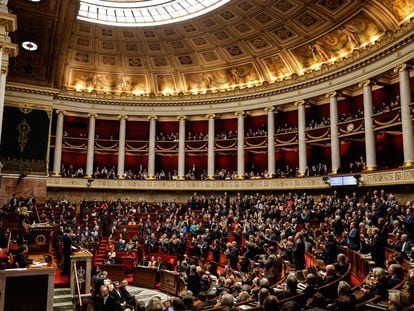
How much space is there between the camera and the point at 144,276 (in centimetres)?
1396

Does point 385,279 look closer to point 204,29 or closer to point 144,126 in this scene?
point 204,29

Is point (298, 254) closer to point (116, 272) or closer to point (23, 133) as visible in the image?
point (116, 272)

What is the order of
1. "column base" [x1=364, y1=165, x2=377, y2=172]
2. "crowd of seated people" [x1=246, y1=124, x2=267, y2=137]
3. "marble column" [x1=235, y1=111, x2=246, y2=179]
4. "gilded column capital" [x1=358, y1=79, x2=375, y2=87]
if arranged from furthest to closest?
"crowd of seated people" [x1=246, y1=124, x2=267, y2=137]
"marble column" [x1=235, y1=111, x2=246, y2=179]
"gilded column capital" [x1=358, y1=79, x2=375, y2=87]
"column base" [x1=364, y1=165, x2=377, y2=172]

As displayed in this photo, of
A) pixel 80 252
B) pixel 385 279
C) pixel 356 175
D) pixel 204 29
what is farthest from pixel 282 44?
pixel 385 279

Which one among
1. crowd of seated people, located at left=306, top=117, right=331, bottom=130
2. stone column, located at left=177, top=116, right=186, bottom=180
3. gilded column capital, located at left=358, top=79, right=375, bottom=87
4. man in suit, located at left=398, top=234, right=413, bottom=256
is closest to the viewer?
man in suit, located at left=398, top=234, right=413, bottom=256

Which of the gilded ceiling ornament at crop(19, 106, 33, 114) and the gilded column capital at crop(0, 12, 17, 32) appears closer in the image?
the gilded column capital at crop(0, 12, 17, 32)

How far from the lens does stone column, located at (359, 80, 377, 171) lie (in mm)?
19812

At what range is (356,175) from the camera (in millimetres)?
19281

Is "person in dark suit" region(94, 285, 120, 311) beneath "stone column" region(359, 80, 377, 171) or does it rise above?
beneath

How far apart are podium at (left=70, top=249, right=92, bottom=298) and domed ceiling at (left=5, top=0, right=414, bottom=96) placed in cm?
1034

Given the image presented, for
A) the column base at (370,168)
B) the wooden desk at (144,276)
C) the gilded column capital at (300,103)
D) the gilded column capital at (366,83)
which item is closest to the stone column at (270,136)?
the gilded column capital at (300,103)

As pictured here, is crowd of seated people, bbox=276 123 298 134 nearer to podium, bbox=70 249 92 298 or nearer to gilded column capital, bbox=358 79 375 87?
gilded column capital, bbox=358 79 375 87

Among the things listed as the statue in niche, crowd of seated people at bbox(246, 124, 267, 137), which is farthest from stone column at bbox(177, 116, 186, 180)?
the statue in niche

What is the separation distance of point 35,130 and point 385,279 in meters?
24.1
